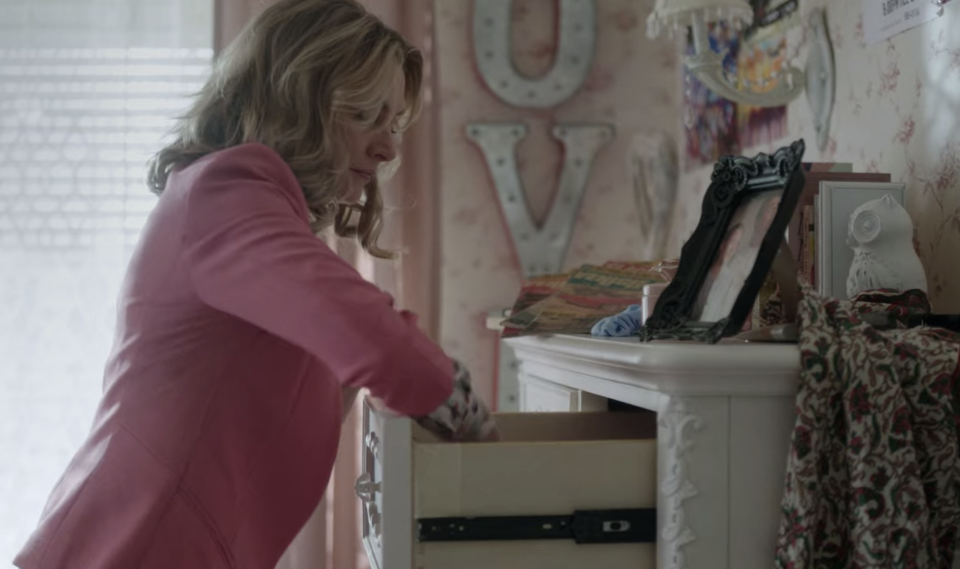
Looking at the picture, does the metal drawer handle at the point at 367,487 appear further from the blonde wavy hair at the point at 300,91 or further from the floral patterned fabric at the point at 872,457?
the floral patterned fabric at the point at 872,457

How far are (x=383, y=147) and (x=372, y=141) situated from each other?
0.02m

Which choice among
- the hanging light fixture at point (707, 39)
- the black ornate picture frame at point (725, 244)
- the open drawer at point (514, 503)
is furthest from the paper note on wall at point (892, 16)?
the open drawer at point (514, 503)

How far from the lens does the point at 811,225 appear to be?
134cm

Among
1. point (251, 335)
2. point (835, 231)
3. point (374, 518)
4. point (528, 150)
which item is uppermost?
point (528, 150)

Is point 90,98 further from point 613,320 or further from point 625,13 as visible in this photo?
point 613,320

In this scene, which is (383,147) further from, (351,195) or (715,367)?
(715,367)

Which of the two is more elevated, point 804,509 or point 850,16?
point 850,16

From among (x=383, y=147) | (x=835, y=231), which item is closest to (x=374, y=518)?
(x=383, y=147)

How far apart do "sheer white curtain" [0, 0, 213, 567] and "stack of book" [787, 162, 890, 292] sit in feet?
5.52

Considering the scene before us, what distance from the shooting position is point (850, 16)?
5.32 feet

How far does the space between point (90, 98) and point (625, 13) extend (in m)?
1.37

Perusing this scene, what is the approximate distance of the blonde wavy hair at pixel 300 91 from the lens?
1090 millimetres

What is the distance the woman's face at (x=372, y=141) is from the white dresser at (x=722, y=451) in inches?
16.5

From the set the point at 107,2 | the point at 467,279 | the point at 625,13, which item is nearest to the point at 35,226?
the point at 107,2
